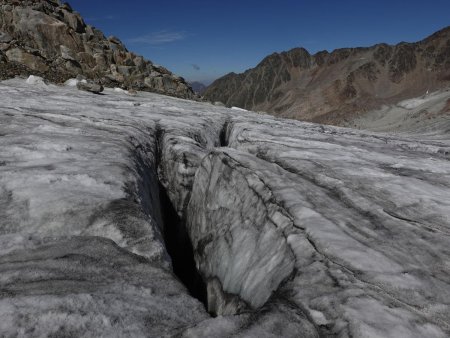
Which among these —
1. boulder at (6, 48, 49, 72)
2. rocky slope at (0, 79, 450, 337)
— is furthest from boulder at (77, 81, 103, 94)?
rocky slope at (0, 79, 450, 337)

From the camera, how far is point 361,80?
3617 inches

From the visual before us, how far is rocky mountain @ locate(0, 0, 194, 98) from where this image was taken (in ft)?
91.0

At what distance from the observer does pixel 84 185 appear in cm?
561

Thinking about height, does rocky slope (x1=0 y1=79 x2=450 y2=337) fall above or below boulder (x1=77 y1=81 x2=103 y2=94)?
below

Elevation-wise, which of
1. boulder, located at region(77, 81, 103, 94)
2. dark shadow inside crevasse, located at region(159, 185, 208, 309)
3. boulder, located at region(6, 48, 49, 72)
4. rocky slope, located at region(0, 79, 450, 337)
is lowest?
dark shadow inside crevasse, located at region(159, 185, 208, 309)

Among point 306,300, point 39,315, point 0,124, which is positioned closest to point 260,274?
point 306,300

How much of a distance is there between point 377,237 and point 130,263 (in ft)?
9.14

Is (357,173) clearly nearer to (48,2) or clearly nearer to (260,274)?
(260,274)

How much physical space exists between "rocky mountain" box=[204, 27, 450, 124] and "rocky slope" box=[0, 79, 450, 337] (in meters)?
67.2

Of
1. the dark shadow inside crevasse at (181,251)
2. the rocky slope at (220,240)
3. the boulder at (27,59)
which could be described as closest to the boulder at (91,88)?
the boulder at (27,59)

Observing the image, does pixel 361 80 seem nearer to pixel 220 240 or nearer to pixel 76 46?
pixel 76 46

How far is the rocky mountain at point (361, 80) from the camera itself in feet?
276

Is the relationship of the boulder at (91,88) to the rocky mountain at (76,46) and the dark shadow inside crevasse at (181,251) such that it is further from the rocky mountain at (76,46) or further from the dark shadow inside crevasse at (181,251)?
the dark shadow inside crevasse at (181,251)

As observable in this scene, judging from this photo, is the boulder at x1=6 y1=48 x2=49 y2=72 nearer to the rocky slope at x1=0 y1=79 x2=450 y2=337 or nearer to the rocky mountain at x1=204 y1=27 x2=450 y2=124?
the rocky slope at x1=0 y1=79 x2=450 y2=337
